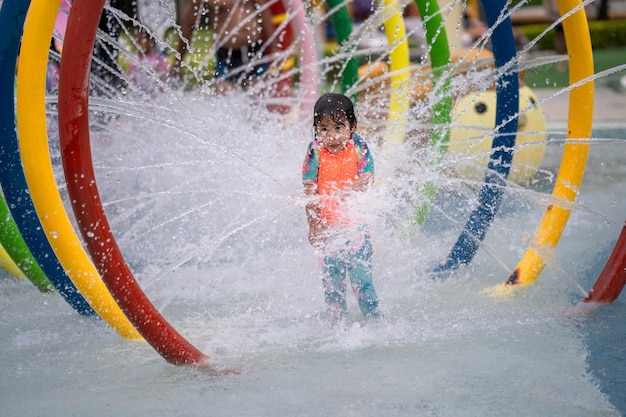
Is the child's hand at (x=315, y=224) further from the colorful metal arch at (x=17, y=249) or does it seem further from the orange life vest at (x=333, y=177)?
the colorful metal arch at (x=17, y=249)

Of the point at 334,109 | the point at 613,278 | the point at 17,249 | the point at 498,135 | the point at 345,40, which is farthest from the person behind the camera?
the point at 345,40

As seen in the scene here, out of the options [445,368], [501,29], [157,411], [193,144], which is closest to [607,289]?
[445,368]

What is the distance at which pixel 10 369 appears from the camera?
4.30m

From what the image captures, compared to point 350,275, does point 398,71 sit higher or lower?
higher

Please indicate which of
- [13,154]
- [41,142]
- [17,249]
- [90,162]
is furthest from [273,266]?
[90,162]

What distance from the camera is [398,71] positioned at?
6.35 m

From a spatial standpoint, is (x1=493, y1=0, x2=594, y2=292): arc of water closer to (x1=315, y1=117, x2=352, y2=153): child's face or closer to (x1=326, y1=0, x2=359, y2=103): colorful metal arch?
(x1=315, y1=117, x2=352, y2=153): child's face

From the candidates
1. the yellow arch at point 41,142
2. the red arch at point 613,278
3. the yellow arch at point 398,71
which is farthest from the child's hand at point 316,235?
the yellow arch at point 398,71

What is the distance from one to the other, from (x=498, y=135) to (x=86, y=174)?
2448 millimetres

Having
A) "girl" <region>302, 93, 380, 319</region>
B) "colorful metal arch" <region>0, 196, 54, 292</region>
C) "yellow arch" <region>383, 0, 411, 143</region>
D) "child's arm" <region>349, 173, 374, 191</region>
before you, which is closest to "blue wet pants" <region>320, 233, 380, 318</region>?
"girl" <region>302, 93, 380, 319</region>

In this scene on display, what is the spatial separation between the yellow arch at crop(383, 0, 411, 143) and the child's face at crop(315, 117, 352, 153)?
1809 millimetres

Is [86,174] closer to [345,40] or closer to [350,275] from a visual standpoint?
[350,275]

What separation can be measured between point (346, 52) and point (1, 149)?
3.00m

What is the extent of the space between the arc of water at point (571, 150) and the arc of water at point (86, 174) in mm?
2214
